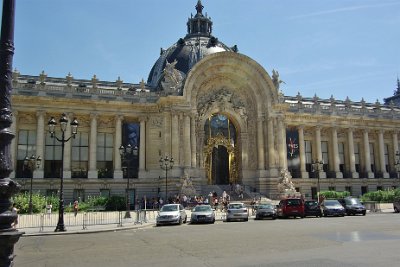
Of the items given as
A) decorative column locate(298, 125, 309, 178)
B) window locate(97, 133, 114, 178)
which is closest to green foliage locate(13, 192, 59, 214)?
window locate(97, 133, 114, 178)

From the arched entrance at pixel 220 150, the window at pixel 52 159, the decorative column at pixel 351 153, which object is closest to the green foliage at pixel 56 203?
the window at pixel 52 159

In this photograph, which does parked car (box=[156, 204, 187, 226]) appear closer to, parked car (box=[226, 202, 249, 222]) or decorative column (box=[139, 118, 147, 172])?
parked car (box=[226, 202, 249, 222])

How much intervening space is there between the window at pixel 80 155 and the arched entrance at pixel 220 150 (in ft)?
42.6

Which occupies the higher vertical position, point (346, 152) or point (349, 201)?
point (346, 152)

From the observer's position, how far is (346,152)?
53.2 m

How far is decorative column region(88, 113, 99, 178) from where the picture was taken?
4250 cm

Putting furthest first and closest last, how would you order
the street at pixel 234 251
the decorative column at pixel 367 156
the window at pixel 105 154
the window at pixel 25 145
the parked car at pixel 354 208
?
1. the decorative column at pixel 367 156
2. the window at pixel 105 154
3. the window at pixel 25 145
4. the parked car at pixel 354 208
5. the street at pixel 234 251

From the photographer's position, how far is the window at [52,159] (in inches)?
1655

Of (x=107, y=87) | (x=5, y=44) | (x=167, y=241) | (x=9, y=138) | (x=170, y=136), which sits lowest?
(x=167, y=241)

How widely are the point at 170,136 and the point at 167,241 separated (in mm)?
27716

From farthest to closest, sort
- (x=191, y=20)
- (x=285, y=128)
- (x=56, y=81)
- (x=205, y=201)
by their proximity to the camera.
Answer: (x=191, y=20), (x=285, y=128), (x=56, y=81), (x=205, y=201)

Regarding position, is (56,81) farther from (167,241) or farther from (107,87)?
(167,241)

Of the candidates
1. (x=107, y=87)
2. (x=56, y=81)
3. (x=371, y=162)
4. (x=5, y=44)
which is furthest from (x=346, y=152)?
(x=5, y=44)

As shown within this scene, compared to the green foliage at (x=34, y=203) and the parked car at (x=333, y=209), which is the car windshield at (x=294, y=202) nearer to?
the parked car at (x=333, y=209)
